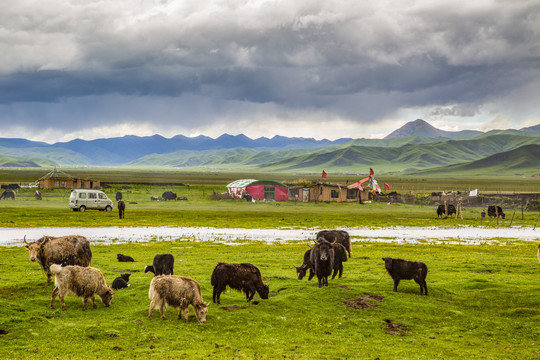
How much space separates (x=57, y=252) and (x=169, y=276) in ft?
20.5

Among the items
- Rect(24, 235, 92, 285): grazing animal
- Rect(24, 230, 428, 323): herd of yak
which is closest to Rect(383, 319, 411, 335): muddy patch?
Rect(24, 230, 428, 323): herd of yak

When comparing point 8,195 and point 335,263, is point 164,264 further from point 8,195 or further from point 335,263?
point 8,195

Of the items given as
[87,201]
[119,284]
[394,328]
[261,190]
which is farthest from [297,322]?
[261,190]

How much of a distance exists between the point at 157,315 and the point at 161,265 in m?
5.69

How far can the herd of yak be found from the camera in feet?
46.3

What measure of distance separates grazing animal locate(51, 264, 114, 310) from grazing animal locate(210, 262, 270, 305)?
11.7ft

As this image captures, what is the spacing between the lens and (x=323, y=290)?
17469mm

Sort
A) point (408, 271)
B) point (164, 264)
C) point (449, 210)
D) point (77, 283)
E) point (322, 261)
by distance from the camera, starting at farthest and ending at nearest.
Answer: point (449, 210) < point (164, 264) < point (322, 261) < point (408, 271) < point (77, 283)

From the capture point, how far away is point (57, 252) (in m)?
18.0

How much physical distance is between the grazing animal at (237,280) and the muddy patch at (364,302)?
2883 mm

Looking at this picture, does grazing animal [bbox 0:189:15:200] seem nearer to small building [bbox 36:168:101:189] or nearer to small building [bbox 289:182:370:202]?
small building [bbox 36:168:101:189]

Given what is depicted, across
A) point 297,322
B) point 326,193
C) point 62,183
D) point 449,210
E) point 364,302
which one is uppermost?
point 62,183

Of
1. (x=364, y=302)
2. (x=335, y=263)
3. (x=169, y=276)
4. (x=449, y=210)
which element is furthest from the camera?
(x=449, y=210)

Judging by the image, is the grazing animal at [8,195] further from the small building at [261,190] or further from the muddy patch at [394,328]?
the muddy patch at [394,328]
